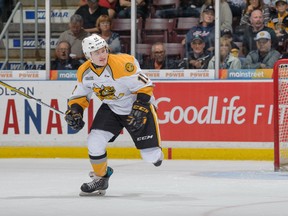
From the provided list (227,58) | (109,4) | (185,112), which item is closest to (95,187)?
(185,112)

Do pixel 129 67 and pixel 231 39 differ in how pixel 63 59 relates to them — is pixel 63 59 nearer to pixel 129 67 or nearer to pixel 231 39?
pixel 231 39

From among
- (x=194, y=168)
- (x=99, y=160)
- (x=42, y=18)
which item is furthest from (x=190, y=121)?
(x=99, y=160)

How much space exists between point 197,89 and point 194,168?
55.5 inches

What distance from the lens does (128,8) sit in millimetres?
12086

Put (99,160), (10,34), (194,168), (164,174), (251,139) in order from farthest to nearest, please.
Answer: (10,34)
(251,139)
(194,168)
(164,174)
(99,160)

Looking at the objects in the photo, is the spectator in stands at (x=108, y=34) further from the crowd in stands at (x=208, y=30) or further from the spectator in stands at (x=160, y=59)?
the spectator in stands at (x=160, y=59)

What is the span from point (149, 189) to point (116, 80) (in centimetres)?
103

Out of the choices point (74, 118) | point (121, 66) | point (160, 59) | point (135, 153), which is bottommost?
point (135, 153)

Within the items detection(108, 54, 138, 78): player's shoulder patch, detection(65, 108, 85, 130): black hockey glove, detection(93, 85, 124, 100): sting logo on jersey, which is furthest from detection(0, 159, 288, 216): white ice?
detection(108, 54, 138, 78): player's shoulder patch

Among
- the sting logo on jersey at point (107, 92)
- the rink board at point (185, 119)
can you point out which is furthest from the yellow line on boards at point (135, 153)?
the sting logo on jersey at point (107, 92)

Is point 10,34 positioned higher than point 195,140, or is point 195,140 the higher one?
point 10,34

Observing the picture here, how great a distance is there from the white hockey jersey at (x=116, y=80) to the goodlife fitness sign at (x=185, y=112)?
3671 millimetres

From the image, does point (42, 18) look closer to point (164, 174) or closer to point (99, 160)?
point (164, 174)

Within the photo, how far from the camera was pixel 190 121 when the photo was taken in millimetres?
11805
